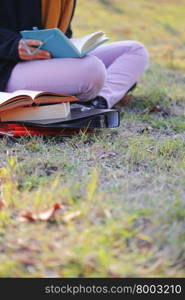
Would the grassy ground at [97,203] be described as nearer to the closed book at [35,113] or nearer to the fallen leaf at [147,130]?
the fallen leaf at [147,130]

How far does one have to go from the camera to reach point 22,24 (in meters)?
2.52

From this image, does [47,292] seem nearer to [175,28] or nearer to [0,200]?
[0,200]

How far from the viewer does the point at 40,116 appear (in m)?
2.20

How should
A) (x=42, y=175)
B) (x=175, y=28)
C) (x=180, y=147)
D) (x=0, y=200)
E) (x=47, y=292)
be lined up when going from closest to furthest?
(x=47, y=292), (x=0, y=200), (x=42, y=175), (x=180, y=147), (x=175, y=28)

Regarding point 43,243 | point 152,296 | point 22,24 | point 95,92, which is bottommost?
point 152,296

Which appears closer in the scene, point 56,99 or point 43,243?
point 43,243

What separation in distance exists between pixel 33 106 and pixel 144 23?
5062 millimetres

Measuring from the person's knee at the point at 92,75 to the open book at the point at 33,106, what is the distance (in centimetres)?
19

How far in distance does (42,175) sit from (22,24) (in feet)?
3.50

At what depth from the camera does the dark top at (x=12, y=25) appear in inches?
92.2

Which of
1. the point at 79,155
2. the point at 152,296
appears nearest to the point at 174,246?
the point at 152,296

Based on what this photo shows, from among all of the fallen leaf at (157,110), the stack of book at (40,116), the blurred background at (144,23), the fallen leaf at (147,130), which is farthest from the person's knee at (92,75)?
the blurred background at (144,23)

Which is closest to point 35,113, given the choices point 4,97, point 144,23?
point 4,97

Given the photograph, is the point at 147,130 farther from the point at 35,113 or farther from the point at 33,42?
the point at 33,42
